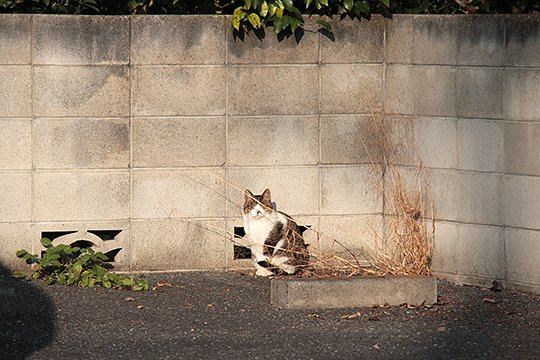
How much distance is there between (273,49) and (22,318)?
269 cm

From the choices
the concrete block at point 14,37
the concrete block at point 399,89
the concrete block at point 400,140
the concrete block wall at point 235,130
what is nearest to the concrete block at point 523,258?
the concrete block wall at point 235,130

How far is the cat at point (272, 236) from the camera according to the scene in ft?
26.4

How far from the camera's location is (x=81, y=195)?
804cm

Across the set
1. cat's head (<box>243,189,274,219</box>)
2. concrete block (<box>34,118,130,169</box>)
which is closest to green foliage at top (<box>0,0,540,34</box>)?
concrete block (<box>34,118,130,169</box>)

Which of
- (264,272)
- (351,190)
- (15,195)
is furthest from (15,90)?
(351,190)

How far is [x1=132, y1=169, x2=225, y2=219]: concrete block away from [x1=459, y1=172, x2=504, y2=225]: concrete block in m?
1.72

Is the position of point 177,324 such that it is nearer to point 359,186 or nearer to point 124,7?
point 359,186

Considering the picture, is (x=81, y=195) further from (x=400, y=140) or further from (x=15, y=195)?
(x=400, y=140)

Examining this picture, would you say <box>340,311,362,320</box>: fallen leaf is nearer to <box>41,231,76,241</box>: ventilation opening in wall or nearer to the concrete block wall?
the concrete block wall

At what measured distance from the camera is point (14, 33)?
7.87m

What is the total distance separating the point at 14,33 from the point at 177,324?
2.47 m

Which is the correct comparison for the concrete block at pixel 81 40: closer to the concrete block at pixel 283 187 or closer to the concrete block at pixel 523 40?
the concrete block at pixel 283 187

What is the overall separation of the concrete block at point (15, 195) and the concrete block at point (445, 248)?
2.87 m

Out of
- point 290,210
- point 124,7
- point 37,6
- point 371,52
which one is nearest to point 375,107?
point 371,52
